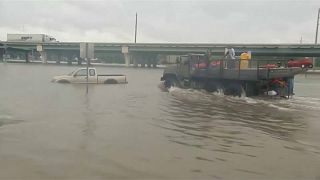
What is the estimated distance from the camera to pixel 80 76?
2856 centimetres

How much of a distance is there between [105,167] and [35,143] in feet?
7.41

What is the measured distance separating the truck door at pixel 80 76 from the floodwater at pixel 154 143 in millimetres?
13239

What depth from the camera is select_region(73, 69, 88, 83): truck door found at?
93.1 feet

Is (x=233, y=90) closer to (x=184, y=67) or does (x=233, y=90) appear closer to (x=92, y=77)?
(x=184, y=67)

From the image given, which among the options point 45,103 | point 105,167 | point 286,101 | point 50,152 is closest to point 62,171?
point 105,167

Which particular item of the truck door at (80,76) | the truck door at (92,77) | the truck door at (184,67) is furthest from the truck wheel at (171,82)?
the truck door at (80,76)

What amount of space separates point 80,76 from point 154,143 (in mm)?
20623

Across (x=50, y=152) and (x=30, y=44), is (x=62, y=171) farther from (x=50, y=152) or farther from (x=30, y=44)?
(x=30, y=44)

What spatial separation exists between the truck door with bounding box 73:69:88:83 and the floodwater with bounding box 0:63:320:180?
1324cm

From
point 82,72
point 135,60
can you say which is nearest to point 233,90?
point 82,72

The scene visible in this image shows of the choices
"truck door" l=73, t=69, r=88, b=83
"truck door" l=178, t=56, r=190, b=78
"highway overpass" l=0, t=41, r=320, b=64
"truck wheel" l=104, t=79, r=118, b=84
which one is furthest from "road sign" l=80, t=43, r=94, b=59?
"highway overpass" l=0, t=41, r=320, b=64

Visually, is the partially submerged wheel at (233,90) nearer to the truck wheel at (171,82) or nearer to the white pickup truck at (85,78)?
the truck wheel at (171,82)

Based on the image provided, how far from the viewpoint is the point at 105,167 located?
22.1 feet

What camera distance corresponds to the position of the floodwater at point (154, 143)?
6.62 meters
